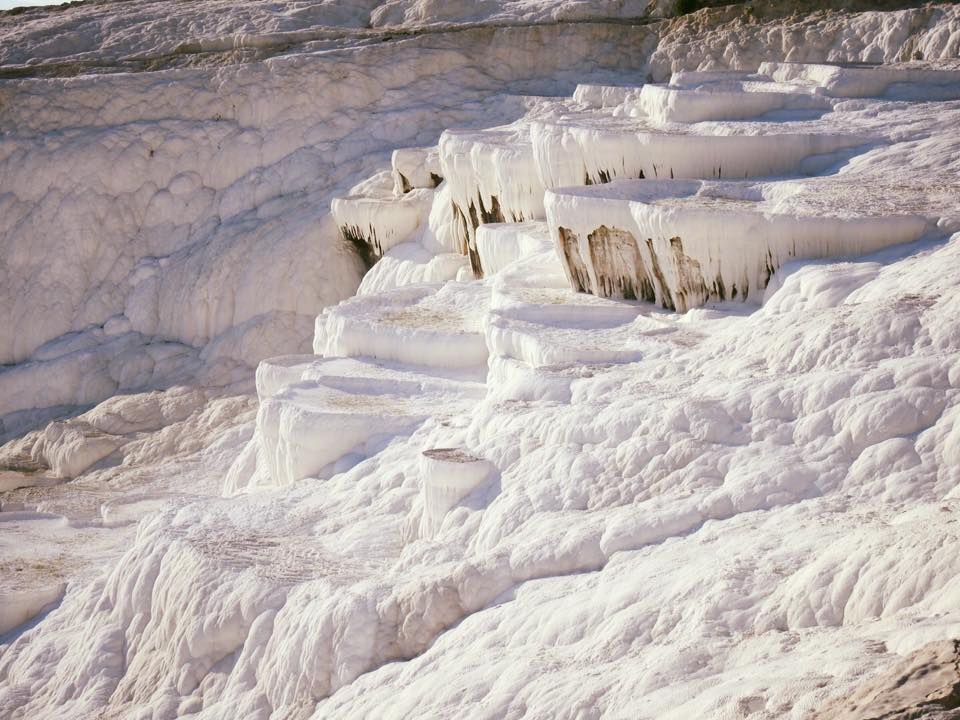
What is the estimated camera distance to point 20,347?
20.8m

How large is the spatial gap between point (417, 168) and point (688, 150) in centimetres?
605

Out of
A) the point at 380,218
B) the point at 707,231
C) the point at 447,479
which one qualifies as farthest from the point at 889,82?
the point at 447,479

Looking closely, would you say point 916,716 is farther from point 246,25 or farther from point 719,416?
point 246,25

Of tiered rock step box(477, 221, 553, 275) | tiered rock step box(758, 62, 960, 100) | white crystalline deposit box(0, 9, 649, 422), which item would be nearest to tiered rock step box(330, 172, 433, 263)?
white crystalline deposit box(0, 9, 649, 422)

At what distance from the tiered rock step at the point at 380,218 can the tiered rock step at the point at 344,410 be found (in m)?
5.05

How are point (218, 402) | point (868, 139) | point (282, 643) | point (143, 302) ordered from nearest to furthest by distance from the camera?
point (282, 643) → point (868, 139) → point (218, 402) → point (143, 302)

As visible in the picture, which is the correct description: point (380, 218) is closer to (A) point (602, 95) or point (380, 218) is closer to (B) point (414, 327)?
(A) point (602, 95)

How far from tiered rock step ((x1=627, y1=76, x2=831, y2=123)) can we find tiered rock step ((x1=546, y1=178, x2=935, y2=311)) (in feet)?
7.63

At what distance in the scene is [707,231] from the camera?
1127 cm

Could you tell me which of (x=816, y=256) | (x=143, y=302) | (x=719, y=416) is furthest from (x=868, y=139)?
(x=143, y=302)

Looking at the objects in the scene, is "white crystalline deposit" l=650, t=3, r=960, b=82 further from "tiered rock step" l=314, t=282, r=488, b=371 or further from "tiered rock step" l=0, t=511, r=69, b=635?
"tiered rock step" l=0, t=511, r=69, b=635

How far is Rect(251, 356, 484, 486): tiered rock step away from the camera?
11.9m

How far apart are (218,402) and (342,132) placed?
17.0ft

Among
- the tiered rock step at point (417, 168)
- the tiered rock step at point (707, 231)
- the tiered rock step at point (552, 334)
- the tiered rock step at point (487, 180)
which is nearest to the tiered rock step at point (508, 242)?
the tiered rock step at point (487, 180)
